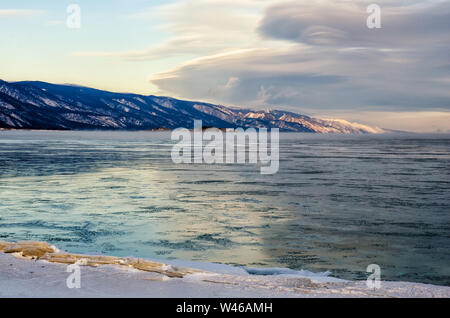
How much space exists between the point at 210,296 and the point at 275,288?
1105 millimetres

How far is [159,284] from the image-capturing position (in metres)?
7.43

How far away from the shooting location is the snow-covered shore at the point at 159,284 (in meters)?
6.88

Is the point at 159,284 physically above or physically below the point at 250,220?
above

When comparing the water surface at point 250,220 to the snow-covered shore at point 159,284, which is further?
the water surface at point 250,220

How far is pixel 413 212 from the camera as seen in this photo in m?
16.6

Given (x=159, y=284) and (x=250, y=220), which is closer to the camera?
(x=159, y=284)

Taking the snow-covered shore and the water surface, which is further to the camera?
the water surface

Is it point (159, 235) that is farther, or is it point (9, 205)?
point (9, 205)

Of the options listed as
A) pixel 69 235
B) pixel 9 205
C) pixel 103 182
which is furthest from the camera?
pixel 103 182

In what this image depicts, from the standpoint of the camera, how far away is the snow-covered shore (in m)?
6.88

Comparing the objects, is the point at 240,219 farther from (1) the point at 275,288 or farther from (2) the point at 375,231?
(1) the point at 275,288

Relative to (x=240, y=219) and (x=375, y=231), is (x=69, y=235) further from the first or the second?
(x=375, y=231)

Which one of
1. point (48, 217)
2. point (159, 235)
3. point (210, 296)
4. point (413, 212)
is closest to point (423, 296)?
point (210, 296)
